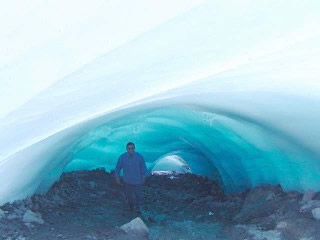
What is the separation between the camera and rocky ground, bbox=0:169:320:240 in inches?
235

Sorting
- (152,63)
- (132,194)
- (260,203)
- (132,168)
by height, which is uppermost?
(152,63)

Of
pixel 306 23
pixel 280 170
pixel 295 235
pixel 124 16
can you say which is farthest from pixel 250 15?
pixel 280 170

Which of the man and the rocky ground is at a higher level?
the man

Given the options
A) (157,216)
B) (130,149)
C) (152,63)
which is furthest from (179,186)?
(152,63)

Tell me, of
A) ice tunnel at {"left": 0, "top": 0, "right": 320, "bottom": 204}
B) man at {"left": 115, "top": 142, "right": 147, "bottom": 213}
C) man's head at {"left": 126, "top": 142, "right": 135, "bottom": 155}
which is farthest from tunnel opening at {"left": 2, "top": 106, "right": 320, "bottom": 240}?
ice tunnel at {"left": 0, "top": 0, "right": 320, "bottom": 204}

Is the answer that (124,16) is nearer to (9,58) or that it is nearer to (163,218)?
(9,58)

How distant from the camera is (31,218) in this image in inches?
251

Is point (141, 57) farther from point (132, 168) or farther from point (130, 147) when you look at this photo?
point (132, 168)

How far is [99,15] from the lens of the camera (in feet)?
13.0

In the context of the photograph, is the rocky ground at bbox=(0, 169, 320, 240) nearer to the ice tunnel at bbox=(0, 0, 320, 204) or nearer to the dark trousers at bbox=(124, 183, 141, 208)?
the dark trousers at bbox=(124, 183, 141, 208)

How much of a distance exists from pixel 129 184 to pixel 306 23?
5453mm

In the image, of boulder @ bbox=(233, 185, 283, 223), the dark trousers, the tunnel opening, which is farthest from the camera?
the dark trousers

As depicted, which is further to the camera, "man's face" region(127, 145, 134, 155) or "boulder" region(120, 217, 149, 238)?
"man's face" region(127, 145, 134, 155)

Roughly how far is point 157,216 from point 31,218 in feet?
9.33
